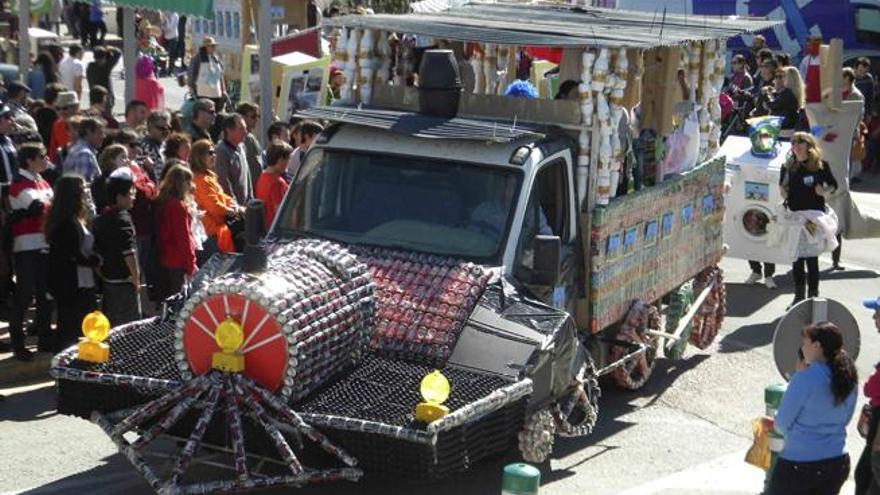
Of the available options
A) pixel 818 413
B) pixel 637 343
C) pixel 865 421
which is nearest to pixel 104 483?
pixel 637 343

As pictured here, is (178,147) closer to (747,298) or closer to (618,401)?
(618,401)

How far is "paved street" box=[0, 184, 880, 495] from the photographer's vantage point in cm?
912

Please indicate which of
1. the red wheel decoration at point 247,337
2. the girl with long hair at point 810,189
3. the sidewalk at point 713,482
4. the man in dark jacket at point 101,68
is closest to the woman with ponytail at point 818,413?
the sidewalk at point 713,482

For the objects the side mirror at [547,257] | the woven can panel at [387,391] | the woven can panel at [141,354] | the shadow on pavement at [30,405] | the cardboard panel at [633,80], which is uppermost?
the cardboard panel at [633,80]

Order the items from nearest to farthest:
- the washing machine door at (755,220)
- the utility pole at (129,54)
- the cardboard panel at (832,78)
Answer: the washing machine door at (755,220) < the cardboard panel at (832,78) < the utility pole at (129,54)

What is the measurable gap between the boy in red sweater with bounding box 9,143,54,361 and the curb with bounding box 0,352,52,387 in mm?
71

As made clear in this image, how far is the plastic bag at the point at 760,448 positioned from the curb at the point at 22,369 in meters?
5.40

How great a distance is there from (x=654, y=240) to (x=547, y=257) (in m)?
2.53

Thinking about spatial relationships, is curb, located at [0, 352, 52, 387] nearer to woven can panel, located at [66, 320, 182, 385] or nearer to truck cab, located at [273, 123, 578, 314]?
woven can panel, located at [66, 320, 182, 385]

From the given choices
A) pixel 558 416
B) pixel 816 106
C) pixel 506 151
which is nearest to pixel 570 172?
pixel 506 151

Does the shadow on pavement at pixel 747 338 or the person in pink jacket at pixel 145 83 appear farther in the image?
the person in pink jacket at pixel 145 83

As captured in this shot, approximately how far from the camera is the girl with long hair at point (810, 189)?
1392 cm

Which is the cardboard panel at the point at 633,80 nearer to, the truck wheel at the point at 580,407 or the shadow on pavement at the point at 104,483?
the truck wheel at the point at 580,407

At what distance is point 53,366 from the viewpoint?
329 inches
